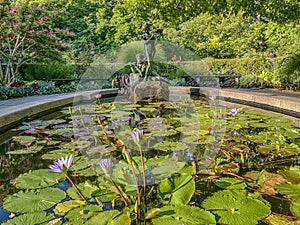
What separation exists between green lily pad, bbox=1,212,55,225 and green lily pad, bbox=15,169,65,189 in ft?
1.08

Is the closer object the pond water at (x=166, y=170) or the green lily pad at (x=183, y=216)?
the green lily pad at (x=183, y=216)

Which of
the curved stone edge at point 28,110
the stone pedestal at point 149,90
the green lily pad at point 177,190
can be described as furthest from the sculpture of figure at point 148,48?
the green lily pad at point 177,190

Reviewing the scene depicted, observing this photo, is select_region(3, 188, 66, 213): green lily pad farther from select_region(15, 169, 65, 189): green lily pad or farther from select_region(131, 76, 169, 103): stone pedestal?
select_region(131, 76, 169, 103): stone pedestal

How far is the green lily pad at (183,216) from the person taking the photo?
1097mm

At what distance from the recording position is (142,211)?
1.25 meters

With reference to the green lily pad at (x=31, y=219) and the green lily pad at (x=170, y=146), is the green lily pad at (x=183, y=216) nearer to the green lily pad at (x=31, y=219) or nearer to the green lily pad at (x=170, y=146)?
the green lily pad at (x=31, y=219)

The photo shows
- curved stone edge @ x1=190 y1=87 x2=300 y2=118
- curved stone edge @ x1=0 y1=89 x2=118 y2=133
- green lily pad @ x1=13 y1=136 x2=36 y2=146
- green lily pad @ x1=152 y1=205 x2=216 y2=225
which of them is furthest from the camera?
curved stone edge @ x1=190 y1=87 x2=300 y2=118

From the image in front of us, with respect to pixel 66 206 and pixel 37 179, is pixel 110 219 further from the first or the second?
pixel 37 179

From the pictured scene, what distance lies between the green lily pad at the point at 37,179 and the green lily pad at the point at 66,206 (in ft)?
0.87

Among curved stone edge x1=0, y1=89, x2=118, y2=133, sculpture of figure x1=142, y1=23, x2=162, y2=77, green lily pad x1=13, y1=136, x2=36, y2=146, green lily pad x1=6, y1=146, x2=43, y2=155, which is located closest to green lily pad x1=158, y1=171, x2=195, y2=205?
green lily pad x1=6, y1=146, x2=43, y2=155

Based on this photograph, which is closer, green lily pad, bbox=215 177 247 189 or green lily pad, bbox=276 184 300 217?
green lily pad, bbox=276 184 300 217

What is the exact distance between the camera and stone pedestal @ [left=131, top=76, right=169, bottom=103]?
612 cm

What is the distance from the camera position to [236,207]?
122cm

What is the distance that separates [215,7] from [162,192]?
6.09 metres
